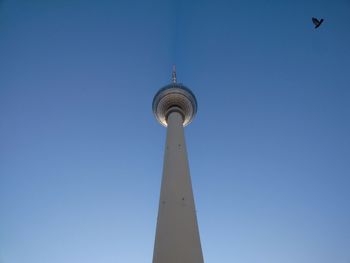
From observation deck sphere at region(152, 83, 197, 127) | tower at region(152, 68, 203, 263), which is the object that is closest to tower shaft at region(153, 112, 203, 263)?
tower at region(152, 68, 203, 263)

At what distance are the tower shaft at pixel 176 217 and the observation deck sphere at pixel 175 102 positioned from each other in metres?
10.5

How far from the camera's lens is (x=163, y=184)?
20031 mm

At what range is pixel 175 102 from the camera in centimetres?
3322

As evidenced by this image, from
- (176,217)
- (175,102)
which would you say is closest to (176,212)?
(176,217)

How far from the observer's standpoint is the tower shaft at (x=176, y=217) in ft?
49.3

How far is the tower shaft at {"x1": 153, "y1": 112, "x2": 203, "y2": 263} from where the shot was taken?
15.0 metres

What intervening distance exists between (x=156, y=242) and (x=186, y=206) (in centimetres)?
321

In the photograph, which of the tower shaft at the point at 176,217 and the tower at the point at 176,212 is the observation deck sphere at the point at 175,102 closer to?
the tower at the point at 176,212

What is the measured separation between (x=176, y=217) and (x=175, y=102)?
18.6 metres

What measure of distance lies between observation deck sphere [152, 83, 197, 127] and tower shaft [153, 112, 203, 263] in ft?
34.3

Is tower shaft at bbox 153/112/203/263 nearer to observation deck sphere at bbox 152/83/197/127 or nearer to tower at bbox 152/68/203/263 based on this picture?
tower at bbox 152/68/203/263

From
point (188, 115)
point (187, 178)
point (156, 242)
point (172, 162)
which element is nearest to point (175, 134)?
point (172, 162)

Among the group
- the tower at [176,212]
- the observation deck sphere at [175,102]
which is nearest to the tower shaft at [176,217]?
the tower at [176,212]

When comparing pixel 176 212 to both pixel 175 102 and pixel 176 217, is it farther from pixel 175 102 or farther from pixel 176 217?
pixel 175 102
